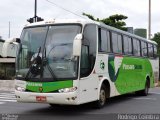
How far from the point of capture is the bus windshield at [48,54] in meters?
13.2

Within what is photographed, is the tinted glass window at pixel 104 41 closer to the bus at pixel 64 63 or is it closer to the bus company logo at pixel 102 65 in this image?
the bus at pixel 64 63

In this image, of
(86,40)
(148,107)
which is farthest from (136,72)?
(86,40)

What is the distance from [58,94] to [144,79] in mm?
9918

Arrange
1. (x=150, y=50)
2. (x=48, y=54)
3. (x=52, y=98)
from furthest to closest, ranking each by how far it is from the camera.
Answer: (x=150, y=50) → (x=48, y=54) → (x=52, y=98)

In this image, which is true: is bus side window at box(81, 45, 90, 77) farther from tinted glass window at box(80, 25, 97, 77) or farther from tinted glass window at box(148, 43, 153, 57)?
tinted glass window at box(148, 43, 153, 57)

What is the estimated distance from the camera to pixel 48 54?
43.9 ft

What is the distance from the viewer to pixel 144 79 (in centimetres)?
2198

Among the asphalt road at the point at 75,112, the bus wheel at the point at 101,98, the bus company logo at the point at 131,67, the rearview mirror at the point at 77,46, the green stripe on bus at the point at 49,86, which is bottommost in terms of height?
the asphalt road at the point at 75,112

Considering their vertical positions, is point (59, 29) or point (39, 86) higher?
point (59, 29)

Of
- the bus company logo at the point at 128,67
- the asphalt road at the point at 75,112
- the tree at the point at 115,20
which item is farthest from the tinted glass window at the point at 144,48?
the tree at the point at 115,20

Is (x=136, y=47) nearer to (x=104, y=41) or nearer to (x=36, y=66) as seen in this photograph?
(x=104, y=41)

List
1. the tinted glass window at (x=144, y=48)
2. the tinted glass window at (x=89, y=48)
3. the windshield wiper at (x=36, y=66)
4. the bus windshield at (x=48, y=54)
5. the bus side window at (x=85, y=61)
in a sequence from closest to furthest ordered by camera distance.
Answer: the bus windshield at (x=48, y=54), the windshield wiper at (x=36, y=66), the bus side window at (x=85, y=61), the tinted glass window at (x=89, y=48), the tinted glass window at (x=144, y=48)

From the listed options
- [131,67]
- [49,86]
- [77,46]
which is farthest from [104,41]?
[131,67]

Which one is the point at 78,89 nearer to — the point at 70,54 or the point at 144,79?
the point at 70,54
